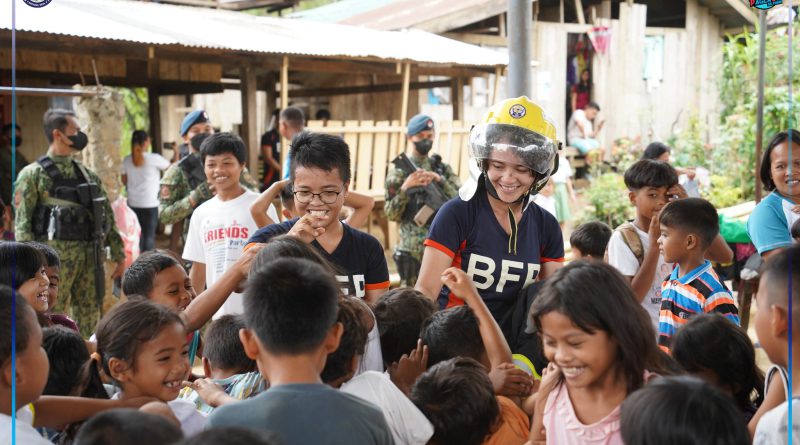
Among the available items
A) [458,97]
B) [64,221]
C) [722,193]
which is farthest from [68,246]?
[722,193]

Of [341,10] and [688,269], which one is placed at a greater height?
[341,10]

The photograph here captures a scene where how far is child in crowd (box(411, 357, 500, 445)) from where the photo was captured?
2361 mm

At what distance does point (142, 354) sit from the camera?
2.46 m

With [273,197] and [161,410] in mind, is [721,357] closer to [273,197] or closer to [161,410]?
[161,410]

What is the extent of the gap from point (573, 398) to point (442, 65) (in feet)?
28.9

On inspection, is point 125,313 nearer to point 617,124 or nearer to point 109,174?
point 109,174

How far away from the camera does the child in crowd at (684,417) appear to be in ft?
5.45

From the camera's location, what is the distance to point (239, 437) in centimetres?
148

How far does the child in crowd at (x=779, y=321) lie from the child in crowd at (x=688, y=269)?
1329 millimetres

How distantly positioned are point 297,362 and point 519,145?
1595 millimetres

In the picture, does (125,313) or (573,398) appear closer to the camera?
(573,398)

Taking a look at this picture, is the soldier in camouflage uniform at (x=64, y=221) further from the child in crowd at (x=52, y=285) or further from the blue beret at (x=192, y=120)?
the child in crowd at (x=52, y=285)

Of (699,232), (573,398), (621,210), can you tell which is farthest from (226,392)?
(621,210)

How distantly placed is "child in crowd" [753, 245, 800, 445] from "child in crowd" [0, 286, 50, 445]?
→ 1676 millimetres
